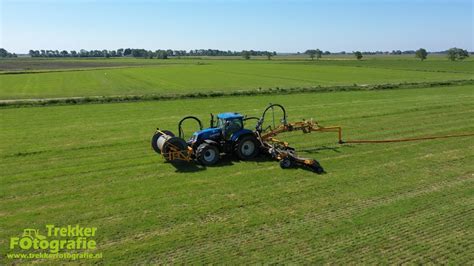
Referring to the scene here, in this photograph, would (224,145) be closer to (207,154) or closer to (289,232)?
(207,154)

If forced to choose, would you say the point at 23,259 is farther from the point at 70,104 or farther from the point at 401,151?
the point at 70,104

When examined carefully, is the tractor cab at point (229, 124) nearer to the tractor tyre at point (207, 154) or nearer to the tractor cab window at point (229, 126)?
the tractor cab window at point (229, 126)

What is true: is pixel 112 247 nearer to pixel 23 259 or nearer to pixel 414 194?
pixel 23 259

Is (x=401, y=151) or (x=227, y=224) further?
(x=401, y=151)

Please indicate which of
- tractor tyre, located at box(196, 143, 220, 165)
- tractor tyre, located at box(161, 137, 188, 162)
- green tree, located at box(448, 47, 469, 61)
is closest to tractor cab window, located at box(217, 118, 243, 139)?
tractor tyre, located at box(196, 143, 220, 165)

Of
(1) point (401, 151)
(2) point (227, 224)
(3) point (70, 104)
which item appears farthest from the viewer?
(3) point (70, 104)

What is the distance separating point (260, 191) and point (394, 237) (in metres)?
4.09

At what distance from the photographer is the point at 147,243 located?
884 centimetres

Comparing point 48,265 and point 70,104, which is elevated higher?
point 70,104

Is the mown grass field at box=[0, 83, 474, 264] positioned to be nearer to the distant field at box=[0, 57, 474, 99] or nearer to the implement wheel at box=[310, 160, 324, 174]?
the implement wheel at box=[310, 160, 324, 174]

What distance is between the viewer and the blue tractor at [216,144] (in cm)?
1434

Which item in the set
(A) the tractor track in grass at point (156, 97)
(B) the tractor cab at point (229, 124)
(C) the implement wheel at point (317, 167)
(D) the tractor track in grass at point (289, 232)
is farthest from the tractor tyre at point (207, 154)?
(A) the tractor track in grass at point (156, 97)

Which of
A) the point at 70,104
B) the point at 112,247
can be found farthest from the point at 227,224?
the point at 70,104

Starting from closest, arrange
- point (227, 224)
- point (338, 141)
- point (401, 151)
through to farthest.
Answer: point (227, 224)
point (401, 151)
point (338, 141)
